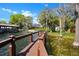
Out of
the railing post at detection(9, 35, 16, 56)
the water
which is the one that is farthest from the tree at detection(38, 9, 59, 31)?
the railing post at detection(9, 35, 16, 56)

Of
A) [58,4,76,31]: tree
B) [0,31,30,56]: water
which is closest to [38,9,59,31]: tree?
[58,4,76,31]: tree

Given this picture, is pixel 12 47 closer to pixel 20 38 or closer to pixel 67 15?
pixel 20 38

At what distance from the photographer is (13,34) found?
2.46m

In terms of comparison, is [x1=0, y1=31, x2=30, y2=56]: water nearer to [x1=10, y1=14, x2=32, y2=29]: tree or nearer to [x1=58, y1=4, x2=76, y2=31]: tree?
[x1=10, y1=14, x2=32, y2=29]: tree

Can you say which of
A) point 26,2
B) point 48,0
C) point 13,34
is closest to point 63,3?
point 48,0

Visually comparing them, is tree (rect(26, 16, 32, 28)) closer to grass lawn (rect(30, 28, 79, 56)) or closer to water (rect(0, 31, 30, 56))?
water (rect(0, 31, 30, 56))

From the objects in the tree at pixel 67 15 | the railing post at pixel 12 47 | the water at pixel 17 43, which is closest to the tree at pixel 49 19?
the tree at pixel 67 15

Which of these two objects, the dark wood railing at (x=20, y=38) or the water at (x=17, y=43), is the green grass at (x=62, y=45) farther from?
the water at (x=17, y=43)

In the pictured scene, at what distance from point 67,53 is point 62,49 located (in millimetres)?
55

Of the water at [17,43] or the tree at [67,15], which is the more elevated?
the tree at [67,15]

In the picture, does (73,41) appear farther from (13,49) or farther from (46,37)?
(13,49)

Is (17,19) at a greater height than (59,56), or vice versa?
(17,19)

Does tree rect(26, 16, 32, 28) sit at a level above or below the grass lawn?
above

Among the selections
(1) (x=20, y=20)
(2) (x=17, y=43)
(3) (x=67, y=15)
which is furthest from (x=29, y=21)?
(3) (x=67, y=15)
